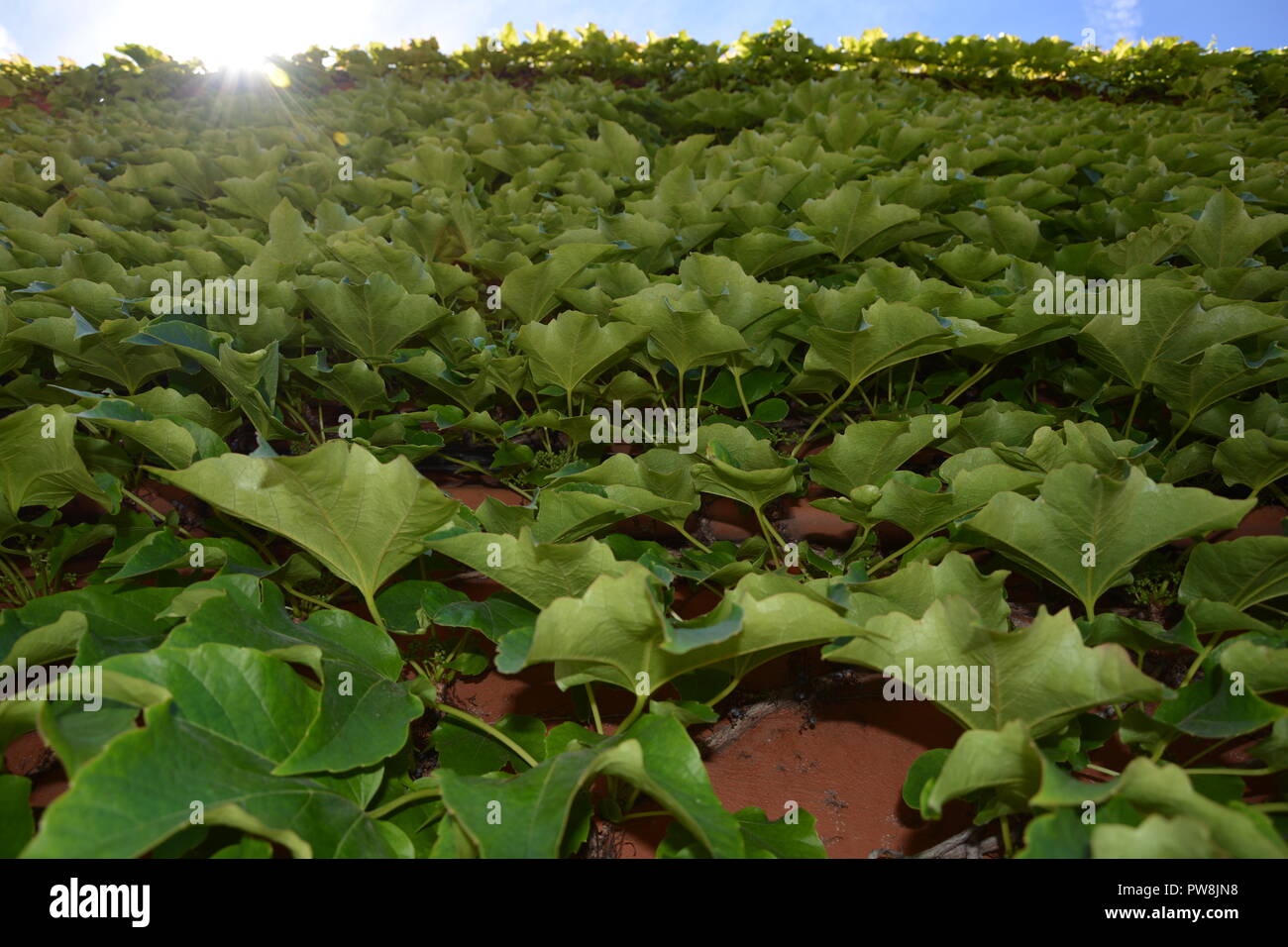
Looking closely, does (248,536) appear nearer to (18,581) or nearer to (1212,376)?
(18,581)

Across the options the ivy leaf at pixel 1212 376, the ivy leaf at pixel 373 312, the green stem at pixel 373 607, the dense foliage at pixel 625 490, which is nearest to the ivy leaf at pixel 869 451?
the dense foliage at pixel 625 490

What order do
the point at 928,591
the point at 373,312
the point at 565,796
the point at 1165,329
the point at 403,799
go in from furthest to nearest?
the point at 373,312
the point at 1165,329
the point at 928,591
the point at 403,799
the point at 565,796

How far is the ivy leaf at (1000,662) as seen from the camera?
2.08 feet

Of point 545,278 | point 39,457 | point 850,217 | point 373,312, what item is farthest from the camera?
point 850,217

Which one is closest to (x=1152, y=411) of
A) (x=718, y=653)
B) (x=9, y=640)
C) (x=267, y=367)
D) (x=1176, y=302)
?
(x=1176, y=302)

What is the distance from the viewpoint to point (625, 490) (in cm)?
91

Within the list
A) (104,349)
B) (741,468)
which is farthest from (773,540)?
(104,349)

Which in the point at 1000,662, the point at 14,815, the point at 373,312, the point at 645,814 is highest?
the point at 373,312

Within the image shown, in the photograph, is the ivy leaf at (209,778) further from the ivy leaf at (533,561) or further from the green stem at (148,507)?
the green stem at (148,507)

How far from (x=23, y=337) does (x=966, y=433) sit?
4.74 ft

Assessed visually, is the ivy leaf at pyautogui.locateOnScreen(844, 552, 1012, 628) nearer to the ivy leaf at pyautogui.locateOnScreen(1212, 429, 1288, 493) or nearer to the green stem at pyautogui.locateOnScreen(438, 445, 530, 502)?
the ivy leaf at pyautogui.locateOnScreen(1212, 429, 1288, 493)

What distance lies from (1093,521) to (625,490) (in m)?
0.53

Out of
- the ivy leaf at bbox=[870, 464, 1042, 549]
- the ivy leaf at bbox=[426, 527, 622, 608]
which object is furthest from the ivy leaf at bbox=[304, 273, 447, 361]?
the ivy leaf at bbox=[870, 464, 1042, 549]

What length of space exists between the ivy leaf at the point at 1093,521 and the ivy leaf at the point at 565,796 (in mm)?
441
